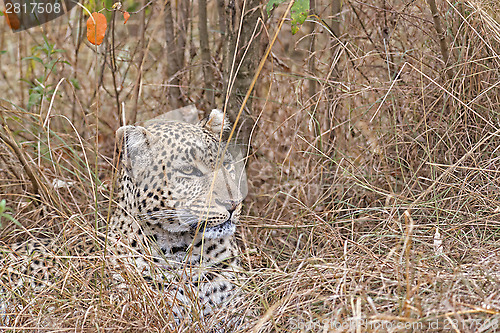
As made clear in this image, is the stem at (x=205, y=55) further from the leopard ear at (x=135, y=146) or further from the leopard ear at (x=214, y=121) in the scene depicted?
the leopard ear at (x=135, y=146)

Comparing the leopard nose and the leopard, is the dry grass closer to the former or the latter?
the leopard

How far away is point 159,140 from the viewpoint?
343 cm

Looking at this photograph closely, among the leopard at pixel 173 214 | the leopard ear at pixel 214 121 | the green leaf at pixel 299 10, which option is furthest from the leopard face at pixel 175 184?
the green leaf at pixel 299 10

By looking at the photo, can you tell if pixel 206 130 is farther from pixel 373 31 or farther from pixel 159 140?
pixel 373 31

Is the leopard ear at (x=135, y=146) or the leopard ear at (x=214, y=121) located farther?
the leopard ear at (x=214, y=121)

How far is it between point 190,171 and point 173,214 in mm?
282

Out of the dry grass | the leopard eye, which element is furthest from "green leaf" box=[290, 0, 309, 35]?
the leopard eye

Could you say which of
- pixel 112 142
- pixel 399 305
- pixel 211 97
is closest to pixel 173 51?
pixel 211 97

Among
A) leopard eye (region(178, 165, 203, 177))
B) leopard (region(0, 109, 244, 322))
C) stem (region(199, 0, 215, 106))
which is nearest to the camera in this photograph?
leopard (region(0, 109, 244, 322))

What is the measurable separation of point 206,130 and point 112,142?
2.00 m

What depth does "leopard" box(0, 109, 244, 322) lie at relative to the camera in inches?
128

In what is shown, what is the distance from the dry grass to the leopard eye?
1.75ft

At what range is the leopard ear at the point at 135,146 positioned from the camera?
338 cm

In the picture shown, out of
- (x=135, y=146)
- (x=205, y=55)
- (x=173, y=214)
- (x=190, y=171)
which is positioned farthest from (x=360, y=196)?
(x=205, y=55)
